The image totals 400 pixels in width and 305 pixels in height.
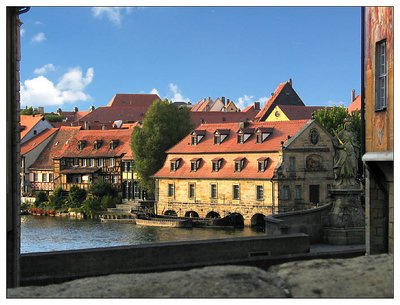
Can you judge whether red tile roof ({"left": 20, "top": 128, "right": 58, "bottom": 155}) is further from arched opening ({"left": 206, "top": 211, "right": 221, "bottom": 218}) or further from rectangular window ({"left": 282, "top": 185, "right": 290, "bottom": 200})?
rectangular window ({"left": 282, "top": 185, "right": 290, "bottom": 200})

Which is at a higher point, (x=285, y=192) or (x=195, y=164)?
(x=195, y=164)

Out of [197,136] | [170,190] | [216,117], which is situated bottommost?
[170,190]

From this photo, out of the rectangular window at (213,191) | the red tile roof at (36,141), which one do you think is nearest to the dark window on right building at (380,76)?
the rectangular window at (213,191)

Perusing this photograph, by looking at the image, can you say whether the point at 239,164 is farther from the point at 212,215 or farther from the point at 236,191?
the point at 212,215

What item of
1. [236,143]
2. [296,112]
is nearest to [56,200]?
[236,143]

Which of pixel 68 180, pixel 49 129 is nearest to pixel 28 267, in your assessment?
pixel 68 180

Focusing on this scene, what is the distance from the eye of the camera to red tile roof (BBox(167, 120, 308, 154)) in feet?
190

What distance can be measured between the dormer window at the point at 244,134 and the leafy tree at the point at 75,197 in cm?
1677

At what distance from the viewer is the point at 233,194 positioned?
58750 mm

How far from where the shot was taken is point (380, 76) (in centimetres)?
1465

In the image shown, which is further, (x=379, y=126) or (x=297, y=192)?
(x=297, y=192)

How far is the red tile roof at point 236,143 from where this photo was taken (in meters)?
58.0

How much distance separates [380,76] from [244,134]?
4554 cm

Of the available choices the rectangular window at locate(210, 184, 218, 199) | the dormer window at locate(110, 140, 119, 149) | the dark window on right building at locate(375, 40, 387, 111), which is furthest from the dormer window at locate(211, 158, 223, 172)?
the dark window on right building at locate(375, 40, 387, 111)
